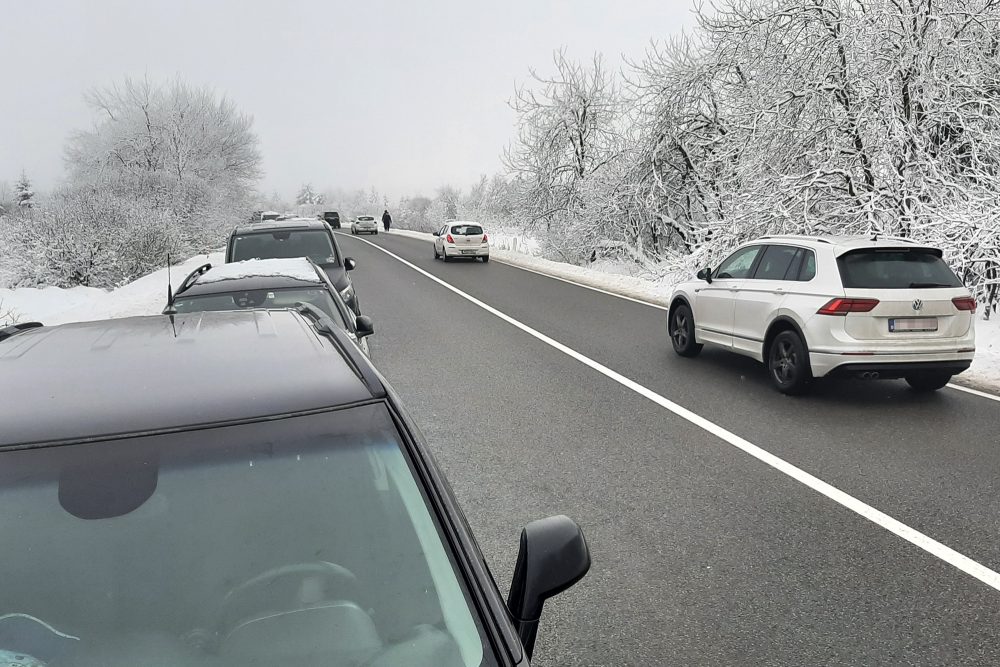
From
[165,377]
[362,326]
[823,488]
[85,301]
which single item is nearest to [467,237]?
[85,301]

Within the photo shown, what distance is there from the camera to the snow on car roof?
7070mm

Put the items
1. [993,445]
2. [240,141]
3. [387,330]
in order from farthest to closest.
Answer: [240,141] < [387,330] < [993,445]

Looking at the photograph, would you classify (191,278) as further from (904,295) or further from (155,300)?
(155,300)

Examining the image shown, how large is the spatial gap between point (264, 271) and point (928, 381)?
7119mm

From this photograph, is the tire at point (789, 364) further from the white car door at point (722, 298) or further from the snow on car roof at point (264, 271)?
the snow on car roof at point (264, 271)

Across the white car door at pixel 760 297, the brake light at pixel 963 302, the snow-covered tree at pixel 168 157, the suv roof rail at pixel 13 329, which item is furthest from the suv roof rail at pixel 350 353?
the snow-covered tree at pixel 168 157

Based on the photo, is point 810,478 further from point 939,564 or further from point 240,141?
point 240,141

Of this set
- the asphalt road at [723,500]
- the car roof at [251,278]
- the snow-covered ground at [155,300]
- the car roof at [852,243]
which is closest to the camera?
the asphalt road at [723,500]

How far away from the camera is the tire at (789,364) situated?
7.97m

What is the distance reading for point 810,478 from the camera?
5680 mm

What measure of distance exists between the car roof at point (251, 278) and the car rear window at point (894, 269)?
17.7 feet

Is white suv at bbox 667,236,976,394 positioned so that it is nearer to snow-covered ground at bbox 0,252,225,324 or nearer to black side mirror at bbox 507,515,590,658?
black side mirror at bbox 507,515,590,658

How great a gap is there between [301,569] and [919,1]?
60.9 feet

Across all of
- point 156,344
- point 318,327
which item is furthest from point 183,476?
point 318,327
